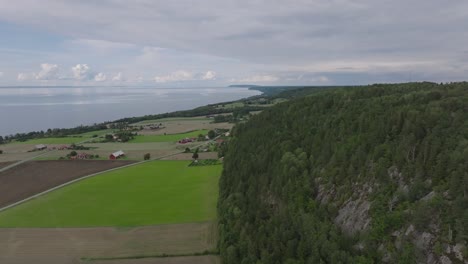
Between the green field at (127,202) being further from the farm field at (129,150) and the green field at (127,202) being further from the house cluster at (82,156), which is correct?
the house cluster at (82,156)

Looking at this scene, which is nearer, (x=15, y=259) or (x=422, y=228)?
(x=422, y=228)

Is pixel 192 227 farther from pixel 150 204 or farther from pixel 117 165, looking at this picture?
pixel 117 165

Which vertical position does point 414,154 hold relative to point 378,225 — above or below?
above

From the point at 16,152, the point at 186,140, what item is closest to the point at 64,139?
the point at 16,152

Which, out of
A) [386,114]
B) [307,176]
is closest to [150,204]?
[307,176]

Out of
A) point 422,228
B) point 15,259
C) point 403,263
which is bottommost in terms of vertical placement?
point 15,259

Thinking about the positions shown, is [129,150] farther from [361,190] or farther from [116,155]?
[361,190]

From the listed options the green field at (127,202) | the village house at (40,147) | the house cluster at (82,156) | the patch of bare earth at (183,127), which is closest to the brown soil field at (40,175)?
the house cluster at (82,156)
